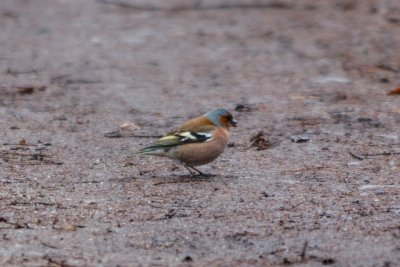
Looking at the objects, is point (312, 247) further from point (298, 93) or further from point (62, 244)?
point (298, 93)

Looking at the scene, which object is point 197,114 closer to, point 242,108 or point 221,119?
point 242,108

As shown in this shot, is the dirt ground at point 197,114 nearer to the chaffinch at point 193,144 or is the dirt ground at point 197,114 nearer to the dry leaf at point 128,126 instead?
the dry leaf at point 128,126

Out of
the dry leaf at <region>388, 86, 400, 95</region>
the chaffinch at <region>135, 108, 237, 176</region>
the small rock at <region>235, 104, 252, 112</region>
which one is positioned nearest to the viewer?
the chaffinch at <region>135, 108, 237, 176</region>

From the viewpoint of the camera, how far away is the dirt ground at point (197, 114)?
6.16 m

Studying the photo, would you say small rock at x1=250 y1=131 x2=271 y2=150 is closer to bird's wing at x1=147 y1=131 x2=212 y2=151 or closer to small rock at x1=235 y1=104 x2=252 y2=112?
bird's wing at x1=147 y1=131 x2=212 y2=151

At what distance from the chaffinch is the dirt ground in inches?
7.0

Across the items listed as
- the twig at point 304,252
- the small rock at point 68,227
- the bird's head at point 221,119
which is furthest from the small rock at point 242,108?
the twig at point 304,252

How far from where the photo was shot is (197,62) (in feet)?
41.8

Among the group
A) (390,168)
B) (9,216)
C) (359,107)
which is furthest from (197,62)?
(9,216)

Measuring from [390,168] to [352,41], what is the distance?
226 inches

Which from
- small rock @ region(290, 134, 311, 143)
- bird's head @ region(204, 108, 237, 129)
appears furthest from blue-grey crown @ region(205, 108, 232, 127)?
small rock @ region(290, 134, 311, 143)

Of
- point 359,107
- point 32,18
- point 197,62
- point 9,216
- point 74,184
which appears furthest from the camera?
point 32,18

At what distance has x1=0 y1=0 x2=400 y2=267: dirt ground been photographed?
6164 mm

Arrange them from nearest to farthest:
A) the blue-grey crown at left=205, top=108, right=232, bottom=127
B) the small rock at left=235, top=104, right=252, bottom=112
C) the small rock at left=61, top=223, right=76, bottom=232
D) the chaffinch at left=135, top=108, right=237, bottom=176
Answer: the small rock at left=61, top=223, right=76, bottom=232
the chaffinch at left=135, top=108, right=237, bottom=176
the blue-grey crown at left=205, top=108, right=232, bottom=127
the small rock at left=235, top=104, right=252, bottom=112
